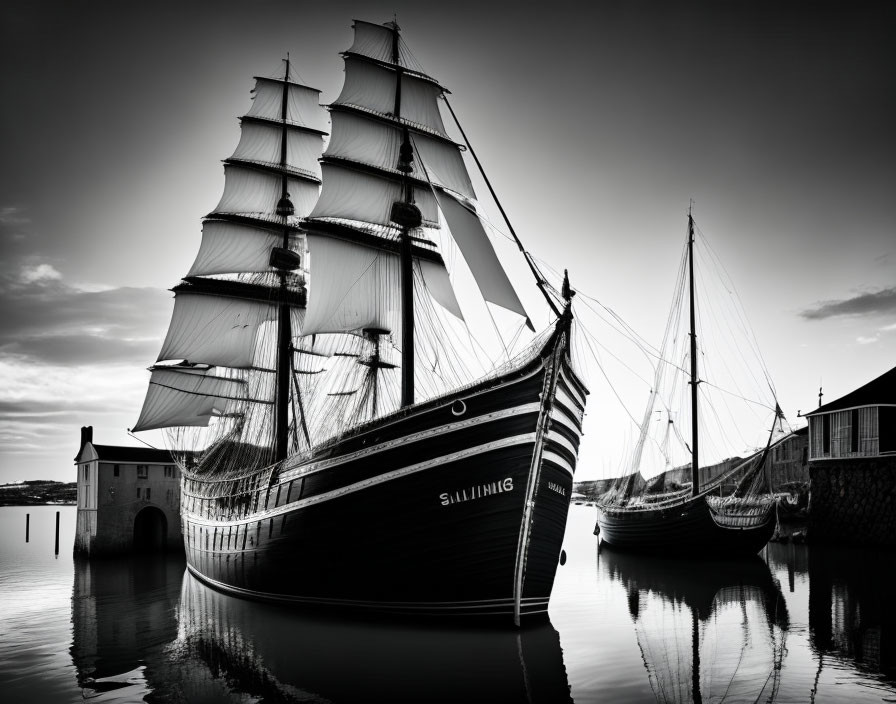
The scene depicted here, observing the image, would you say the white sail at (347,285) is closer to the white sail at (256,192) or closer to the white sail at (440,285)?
the white sail at (440,285)

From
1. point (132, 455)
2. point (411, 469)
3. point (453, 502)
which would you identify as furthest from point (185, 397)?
point (453, 502)

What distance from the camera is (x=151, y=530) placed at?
158 ft

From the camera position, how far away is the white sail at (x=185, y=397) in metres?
43.1

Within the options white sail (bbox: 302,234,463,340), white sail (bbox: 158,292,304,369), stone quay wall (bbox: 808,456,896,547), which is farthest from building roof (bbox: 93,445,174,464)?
stone quay wall (bbox: 808,456,896,547)

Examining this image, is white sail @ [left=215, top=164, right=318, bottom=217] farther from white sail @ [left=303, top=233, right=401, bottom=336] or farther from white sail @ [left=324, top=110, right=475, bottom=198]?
white sail @ [left=303, top=233, right=401, bottom=336]

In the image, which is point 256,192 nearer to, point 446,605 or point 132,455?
point 132,455

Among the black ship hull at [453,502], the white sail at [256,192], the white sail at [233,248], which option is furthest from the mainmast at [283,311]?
the black ship hull at [453,502]

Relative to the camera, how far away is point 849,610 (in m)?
21.4

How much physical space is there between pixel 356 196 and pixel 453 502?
15.5m

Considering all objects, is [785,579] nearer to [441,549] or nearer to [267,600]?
[441,549]

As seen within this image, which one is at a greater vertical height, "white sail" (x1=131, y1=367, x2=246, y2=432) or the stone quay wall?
"white sail" (x1=131, y1=367, x2=246, y2=432)

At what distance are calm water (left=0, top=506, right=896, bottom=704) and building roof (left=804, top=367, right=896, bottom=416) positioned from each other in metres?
14.7

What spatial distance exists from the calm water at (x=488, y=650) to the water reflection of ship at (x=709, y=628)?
68 mm

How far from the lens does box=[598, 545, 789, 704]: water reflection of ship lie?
14.0 m
